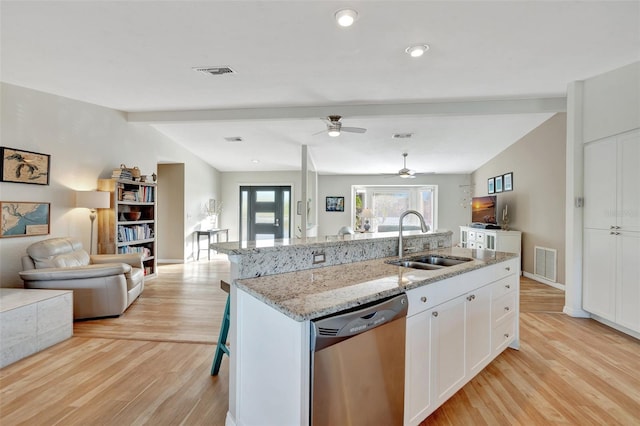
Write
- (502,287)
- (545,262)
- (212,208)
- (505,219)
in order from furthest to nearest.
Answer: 1. (212,208)
2. (505,219)
3. (545,262)
4. (502,287)

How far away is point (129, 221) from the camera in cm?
484

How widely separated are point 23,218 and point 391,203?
25.8 ft

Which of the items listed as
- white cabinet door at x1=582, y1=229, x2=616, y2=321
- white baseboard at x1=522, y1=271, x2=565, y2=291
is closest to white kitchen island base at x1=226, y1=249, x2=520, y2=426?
white cabinet door at x1=582, y1=229, x2=616, y2=321

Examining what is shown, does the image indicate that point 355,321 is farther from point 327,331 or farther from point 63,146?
point 63,146

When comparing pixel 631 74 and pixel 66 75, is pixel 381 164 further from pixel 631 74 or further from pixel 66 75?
pixel 66 75

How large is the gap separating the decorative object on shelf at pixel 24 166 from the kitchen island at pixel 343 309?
342 cm

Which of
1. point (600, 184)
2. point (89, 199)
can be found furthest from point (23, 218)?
point (600, 184)

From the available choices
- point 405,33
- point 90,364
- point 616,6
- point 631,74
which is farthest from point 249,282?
point 631,74

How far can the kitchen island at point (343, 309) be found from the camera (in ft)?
3.98

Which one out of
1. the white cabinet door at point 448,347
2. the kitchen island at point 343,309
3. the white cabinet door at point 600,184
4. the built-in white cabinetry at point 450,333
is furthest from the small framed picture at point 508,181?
the white cabinet door at point 448,347

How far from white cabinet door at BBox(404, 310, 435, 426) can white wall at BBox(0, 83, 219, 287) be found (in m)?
4.22

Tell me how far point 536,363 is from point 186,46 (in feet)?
12.8

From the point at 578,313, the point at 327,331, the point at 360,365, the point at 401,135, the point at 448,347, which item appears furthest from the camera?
the point at 401,135

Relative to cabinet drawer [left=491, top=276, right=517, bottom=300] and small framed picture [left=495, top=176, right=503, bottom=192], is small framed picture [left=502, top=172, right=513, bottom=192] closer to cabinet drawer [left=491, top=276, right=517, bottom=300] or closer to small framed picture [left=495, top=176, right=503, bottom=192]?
small framed picture [left=495, top=176, right=503, bottom=192]
